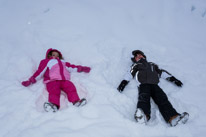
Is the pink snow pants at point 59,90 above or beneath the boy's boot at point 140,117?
above

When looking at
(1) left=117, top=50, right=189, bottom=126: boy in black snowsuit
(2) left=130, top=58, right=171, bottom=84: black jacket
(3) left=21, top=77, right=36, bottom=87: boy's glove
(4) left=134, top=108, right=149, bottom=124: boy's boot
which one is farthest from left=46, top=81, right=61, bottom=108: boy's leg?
(2) left=130, top=58, right=171, bottom=84: black jacket

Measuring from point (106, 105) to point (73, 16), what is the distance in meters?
4.23

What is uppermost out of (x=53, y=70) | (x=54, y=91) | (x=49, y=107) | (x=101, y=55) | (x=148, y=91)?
(x=101, y=55)

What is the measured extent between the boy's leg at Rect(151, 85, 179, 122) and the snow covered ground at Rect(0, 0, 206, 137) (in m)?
0.14

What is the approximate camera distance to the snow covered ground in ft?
9.05

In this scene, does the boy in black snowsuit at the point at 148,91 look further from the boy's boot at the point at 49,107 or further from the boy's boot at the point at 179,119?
the boy's boot at the point at 49,107

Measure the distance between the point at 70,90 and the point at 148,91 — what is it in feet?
5.02

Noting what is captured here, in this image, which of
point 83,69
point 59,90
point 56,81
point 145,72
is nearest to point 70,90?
point 59,90

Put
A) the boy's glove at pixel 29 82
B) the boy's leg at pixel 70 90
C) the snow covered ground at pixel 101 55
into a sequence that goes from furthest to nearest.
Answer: the boy's glove at pixel 29 82 < the boy's leg at pixel 70 90 < the snow covered ground at pixel 101 55

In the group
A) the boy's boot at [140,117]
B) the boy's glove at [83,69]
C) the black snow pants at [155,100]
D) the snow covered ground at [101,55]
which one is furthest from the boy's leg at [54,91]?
the black snow pants at [155,100]

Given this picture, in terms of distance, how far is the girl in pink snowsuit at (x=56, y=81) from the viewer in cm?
309

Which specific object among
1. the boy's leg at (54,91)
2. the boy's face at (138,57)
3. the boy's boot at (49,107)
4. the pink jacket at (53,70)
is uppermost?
the boy's face at (138,57)

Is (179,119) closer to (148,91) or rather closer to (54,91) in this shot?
(148,91)

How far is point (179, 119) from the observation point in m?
2.87
